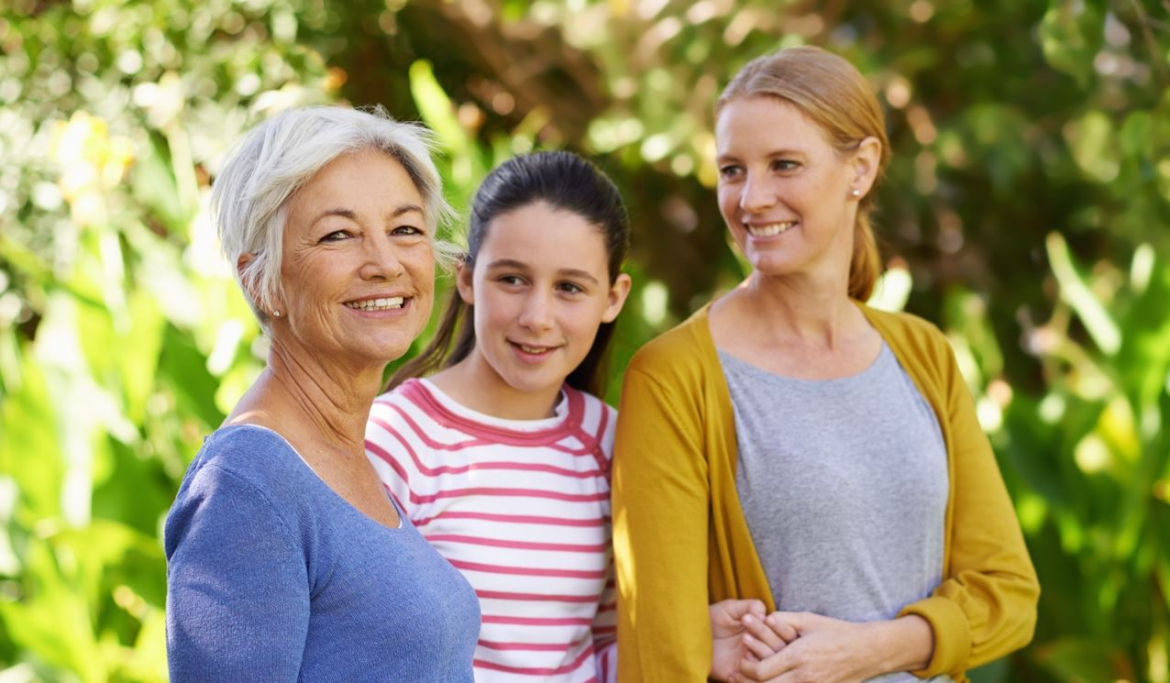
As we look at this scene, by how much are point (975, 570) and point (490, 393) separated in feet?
2.68

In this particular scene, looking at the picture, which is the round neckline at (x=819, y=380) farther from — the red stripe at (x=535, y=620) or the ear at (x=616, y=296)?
the red stripe at (x=535, y=620)

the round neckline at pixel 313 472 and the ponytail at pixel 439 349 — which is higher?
the ponytail at pixel 439 349

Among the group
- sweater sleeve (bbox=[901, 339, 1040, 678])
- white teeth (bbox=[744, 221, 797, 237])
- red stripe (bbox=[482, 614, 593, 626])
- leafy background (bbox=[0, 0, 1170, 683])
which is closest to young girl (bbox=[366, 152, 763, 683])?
red stripe (bbox=[482, 614, 593, 626])

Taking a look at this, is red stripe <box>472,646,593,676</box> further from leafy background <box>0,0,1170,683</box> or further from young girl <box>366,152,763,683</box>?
leafy background <box>0,0,1170,683</box>

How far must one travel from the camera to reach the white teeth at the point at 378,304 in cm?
142

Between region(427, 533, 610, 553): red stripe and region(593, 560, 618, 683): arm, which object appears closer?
region(427, 533, 610, 553): red stripe

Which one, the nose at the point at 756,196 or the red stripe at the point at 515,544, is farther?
the nose at the point at 756,196

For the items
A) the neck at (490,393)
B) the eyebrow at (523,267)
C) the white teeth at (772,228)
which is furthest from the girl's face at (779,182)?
the neck at (490,393)

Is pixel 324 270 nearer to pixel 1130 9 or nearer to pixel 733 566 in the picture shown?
pixel 733 566

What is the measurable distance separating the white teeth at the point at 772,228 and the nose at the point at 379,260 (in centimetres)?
71

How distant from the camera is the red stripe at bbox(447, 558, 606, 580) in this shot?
1754mm

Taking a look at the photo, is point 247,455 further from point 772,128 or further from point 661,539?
point 772,128

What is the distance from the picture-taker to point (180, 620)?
4.00 ft

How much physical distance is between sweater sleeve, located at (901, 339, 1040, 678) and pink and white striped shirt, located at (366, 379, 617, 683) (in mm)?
497
